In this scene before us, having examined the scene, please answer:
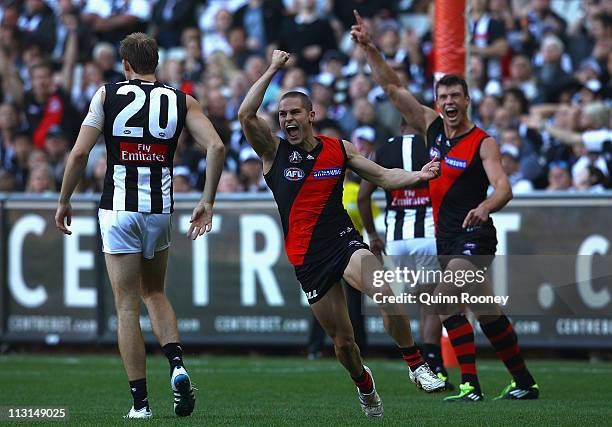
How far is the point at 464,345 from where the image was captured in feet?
31.1

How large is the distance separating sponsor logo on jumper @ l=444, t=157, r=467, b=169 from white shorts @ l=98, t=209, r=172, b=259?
2493 millimetres

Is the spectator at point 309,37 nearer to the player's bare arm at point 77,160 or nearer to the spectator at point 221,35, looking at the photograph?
the spectator at point 221,35

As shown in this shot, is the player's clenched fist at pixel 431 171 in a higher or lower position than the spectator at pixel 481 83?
lower

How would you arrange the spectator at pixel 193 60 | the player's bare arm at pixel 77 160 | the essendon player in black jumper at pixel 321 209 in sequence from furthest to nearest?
the spectator at pixel 193 60, the essendon player in black jumper at pixel 321 209, the player's bare arm at pixel 77 160

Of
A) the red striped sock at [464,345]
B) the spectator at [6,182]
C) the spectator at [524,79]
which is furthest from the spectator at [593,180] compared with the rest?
the spectator at [6,182]

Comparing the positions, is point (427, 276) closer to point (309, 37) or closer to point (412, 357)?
point (412, 357)

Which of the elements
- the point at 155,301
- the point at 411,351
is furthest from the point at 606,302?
the point at 155,301

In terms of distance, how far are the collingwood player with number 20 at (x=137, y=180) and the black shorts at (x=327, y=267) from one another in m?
0.79

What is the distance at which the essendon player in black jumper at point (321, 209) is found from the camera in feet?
27.0

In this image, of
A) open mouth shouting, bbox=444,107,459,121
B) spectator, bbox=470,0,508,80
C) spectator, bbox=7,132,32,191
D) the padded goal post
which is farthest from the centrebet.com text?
spectator, bbox=7,132,32,191

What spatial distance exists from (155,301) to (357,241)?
1.39 m

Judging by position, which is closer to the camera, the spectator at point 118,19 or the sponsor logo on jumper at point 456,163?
the sponsor logo on jumper at point 456,163

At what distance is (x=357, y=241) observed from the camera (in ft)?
27.6

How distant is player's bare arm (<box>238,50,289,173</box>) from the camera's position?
8172mm
